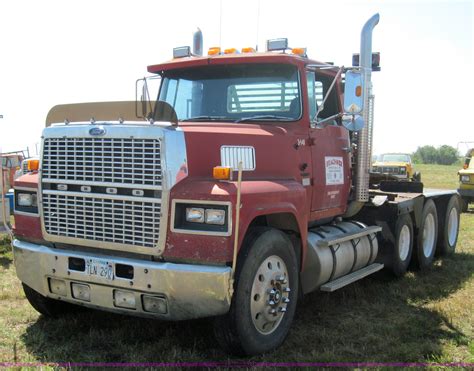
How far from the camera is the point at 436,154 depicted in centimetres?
9700

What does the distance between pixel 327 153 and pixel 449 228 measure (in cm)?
472

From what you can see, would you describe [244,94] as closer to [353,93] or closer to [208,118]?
[208,118]

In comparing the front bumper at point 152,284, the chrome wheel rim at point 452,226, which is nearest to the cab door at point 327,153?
the front bumper at point 152,284

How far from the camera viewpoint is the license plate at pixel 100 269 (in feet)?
13.2

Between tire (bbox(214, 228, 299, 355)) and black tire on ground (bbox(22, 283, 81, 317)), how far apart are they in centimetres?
190

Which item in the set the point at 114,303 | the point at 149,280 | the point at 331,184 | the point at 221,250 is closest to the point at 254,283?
the point at 221,250

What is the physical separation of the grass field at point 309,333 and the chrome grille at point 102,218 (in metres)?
0.96

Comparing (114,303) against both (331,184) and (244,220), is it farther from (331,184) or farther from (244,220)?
(331,184)

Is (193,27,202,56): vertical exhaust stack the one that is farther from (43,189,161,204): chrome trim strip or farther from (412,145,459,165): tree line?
(412,145,459,165): tree line

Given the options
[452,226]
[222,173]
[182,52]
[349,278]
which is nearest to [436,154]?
[452,226]

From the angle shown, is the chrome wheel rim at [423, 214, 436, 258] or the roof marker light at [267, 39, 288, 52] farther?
the chrome wheel rim at [423, 214, 436, 258]

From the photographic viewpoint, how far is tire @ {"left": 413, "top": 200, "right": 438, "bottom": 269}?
309 inches

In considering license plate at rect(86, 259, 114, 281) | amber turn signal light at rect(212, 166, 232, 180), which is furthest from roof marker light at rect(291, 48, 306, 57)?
license plate at rect(86, 259, 114, 281)

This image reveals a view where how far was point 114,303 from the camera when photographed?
4.09 meters
